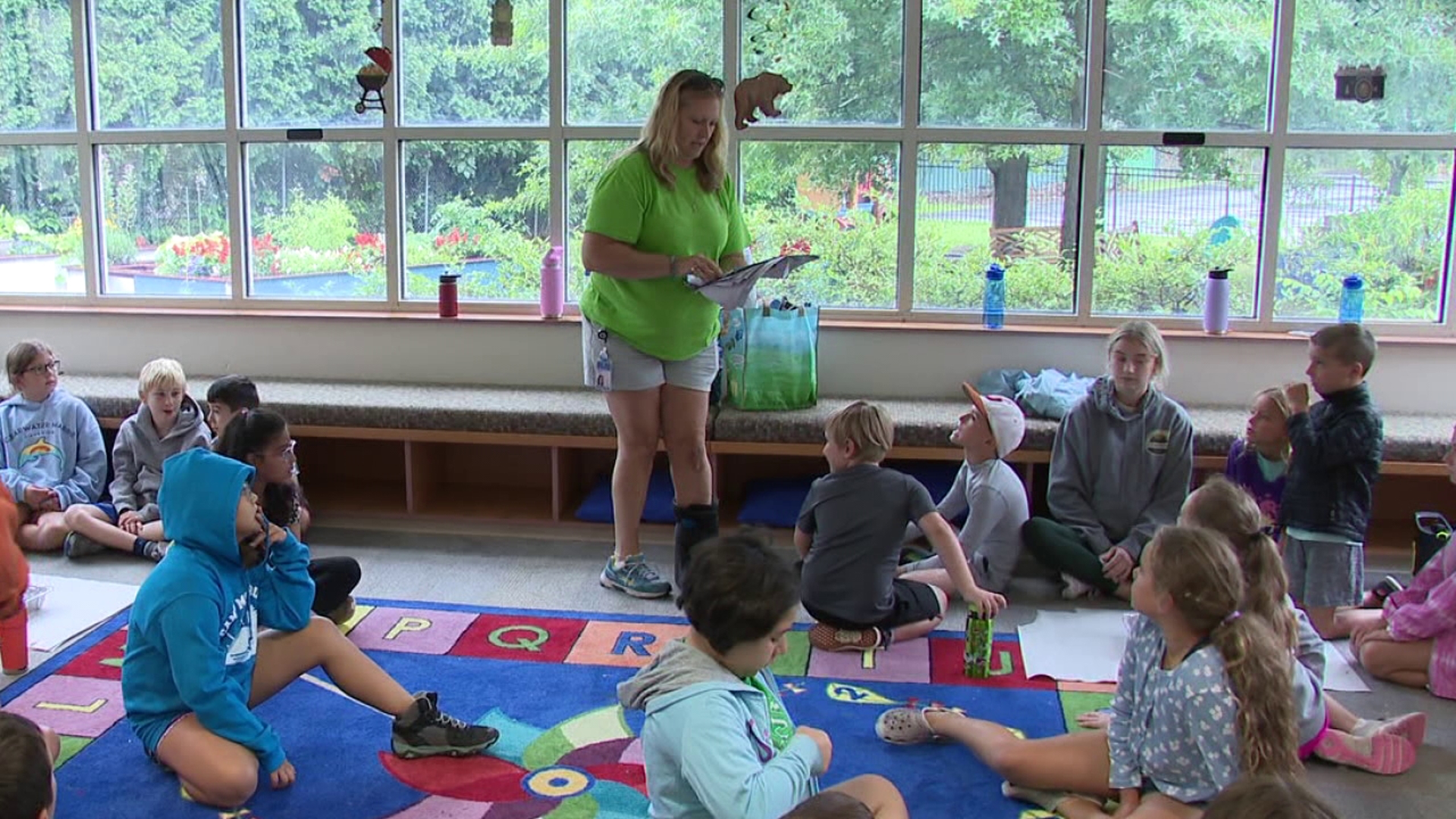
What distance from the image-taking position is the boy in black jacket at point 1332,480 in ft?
11.5

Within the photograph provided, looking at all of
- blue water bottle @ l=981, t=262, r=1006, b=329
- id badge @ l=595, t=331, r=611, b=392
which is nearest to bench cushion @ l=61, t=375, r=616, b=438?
id badge @ l=595, t=331, r=611, b=392

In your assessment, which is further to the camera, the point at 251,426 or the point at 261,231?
the point at 261,231

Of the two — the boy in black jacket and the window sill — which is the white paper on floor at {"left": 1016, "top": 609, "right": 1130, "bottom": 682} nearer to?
the boy in black jacket

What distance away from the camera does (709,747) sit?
6.14ft

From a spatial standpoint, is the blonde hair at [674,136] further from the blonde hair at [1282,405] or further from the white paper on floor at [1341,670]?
the white paper on floor at [1341,670]

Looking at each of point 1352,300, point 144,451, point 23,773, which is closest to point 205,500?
point 23,773

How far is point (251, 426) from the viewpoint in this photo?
2.97m

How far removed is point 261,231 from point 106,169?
0.72 metres

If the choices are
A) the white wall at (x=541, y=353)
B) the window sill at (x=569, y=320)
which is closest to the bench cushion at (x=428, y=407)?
the white wall at (x=541, y=353)

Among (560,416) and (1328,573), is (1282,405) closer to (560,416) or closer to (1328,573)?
(1328,573)

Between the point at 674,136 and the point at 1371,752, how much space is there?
7.33 ft

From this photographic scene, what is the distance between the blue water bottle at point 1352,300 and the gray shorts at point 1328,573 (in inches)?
51.9

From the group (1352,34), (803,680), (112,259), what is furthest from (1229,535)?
(112,259)

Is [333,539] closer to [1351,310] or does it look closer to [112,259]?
[112,259]
